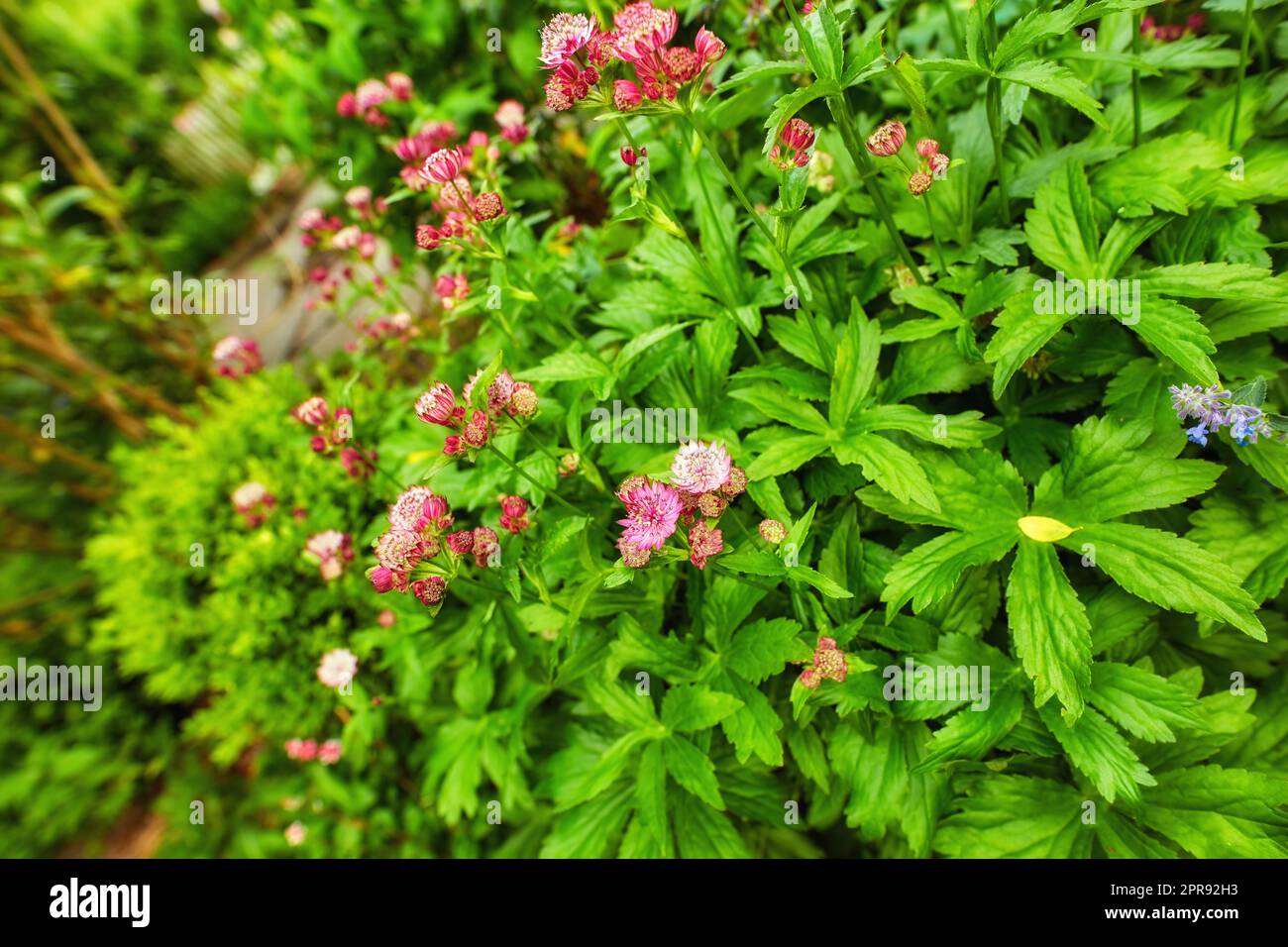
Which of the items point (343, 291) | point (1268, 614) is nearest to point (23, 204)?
point (343, 291)

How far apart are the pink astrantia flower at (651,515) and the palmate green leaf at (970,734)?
65 centimetres

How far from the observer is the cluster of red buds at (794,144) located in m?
1.32

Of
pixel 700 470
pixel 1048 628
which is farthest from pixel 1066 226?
pixel 700 470

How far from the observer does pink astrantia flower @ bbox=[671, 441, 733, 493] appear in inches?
50.6

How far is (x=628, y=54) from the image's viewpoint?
48.1 inches

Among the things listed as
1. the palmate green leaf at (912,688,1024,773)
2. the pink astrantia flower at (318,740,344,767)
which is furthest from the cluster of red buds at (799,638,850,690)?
the pink astrantia flower at (318,740,344,767)

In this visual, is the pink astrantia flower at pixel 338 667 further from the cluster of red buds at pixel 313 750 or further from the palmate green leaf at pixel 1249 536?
the palmate green leaf at pixel 1249 536

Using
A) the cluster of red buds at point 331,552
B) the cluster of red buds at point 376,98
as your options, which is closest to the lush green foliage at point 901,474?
the cluster of red buds at point 331,552

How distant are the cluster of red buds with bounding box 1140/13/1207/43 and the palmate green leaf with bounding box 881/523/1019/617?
143cm

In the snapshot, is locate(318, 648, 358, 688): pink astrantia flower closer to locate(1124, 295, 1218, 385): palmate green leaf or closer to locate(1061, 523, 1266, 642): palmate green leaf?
locate(1061, 523, 1266, 642): palmate green leaf

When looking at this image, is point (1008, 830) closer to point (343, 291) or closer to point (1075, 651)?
point (1075, 651)

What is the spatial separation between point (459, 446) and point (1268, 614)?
163cm

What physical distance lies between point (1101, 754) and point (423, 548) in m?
1.26

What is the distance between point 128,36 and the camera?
533 centimetres
